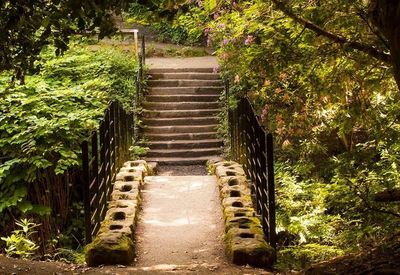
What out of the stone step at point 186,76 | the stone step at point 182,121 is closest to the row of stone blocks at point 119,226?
the stone step at point 182,121

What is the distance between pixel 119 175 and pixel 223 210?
2.23 metres

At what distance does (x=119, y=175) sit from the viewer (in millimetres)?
9602

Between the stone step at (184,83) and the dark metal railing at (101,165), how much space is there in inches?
248

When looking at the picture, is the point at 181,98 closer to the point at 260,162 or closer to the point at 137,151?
the point at 137,151

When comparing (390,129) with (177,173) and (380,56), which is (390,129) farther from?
(177,173)

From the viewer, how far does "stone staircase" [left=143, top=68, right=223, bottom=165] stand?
47.5 feet

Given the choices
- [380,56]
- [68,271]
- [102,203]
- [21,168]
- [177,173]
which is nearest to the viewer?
[380,56]

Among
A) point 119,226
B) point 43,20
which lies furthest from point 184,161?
point 43,20

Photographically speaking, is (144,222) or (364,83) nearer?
(364,83)

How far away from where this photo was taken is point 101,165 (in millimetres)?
7871

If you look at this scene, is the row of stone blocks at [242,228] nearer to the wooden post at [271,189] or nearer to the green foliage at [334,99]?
the wooden post at [271,189]

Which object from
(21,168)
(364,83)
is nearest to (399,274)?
(364,83)

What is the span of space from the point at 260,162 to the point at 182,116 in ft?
28.4

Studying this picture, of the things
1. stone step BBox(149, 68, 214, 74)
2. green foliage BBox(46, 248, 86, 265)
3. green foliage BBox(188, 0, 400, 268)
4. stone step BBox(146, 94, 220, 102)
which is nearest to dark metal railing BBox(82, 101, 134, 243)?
green foliage BBox(46, 248, 86, 265)
